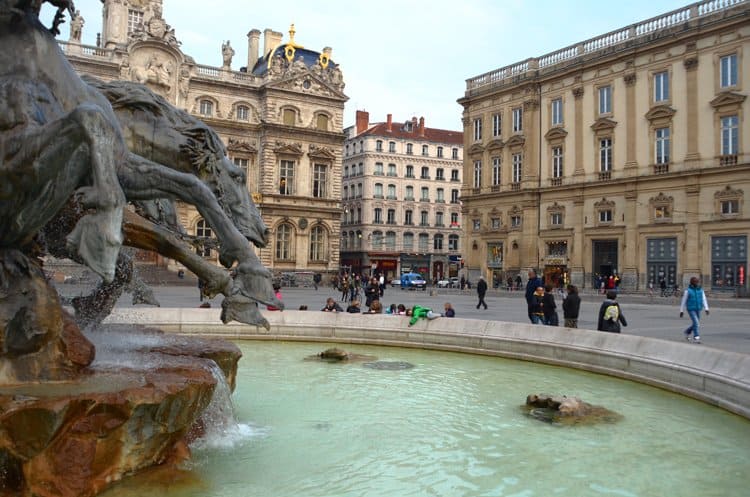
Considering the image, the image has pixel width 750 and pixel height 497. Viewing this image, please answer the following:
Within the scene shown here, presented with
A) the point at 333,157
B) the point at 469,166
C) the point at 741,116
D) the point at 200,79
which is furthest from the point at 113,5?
the point at 741,116

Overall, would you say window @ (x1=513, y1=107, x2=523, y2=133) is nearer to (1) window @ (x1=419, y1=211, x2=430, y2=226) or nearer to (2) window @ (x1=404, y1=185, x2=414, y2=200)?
(2) window @ (x1=404, y1=185, x2=414, y2=200)

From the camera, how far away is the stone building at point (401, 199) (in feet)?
239

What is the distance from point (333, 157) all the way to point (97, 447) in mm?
47059

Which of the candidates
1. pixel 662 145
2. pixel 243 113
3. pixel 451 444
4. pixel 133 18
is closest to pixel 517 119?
pixel 662 145

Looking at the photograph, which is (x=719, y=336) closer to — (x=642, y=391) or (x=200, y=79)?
(x=642, y=391)

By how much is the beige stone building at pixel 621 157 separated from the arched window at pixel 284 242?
1472 centimetres

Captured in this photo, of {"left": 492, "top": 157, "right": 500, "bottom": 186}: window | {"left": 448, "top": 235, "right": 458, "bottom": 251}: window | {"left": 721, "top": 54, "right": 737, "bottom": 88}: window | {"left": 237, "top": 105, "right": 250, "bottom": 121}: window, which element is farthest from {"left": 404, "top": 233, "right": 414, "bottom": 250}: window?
{"left": 721, "top": 54, "right": 737, "bottom": 88}: window

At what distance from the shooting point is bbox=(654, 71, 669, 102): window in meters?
39.2

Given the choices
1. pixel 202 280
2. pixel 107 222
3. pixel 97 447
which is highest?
pixel 107 222

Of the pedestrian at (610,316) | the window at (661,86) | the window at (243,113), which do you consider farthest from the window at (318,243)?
the pedestrian at (610,316)

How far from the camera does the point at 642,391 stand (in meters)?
8.35

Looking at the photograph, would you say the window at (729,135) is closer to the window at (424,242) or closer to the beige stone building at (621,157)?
the beige stone building at (621,157)

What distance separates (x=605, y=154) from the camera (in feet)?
140

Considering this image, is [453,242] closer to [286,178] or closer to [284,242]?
[284,242]
